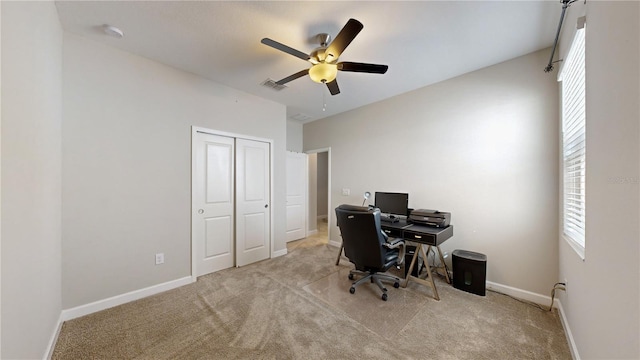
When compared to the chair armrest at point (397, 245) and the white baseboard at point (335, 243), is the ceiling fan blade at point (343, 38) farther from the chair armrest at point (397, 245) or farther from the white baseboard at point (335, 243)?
the white baseboard at point (335, 243)

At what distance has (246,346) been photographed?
172 cm

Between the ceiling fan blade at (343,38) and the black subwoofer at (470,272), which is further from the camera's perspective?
the black subwoofer at (470,272)

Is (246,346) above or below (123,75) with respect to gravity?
below

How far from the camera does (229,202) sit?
3.28 meters

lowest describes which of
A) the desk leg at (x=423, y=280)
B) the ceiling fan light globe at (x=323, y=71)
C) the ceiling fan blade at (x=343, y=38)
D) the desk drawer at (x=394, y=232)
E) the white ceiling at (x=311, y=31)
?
the desk leg at (x=423, y=280)

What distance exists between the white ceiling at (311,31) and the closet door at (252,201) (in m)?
1.15

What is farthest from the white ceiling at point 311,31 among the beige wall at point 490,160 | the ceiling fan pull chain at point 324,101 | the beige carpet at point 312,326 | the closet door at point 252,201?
the beige carpet at point 312,326

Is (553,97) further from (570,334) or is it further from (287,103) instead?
(287,103)

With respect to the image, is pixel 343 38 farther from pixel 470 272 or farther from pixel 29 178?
pixel 470 272

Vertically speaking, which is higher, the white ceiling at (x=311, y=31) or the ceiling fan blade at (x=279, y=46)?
the white ceiling at (x=311, y=31)

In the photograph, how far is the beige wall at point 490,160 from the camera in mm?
2305

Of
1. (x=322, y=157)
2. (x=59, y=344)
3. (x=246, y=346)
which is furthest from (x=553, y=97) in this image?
(x=322, y=157)

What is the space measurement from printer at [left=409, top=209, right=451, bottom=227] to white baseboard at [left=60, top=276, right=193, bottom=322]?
9.83ft

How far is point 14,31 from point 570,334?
4151 mm
